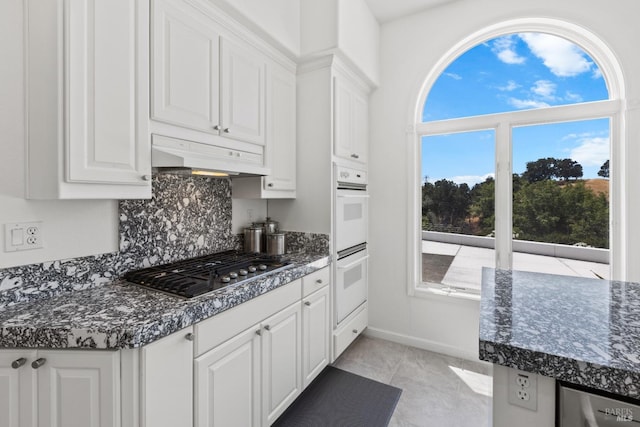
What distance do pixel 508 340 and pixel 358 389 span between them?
1.65 metres

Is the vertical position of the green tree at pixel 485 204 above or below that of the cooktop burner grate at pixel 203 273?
above

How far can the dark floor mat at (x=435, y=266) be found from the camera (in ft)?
9.06

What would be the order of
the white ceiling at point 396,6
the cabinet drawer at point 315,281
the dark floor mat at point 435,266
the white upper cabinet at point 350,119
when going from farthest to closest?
the dark floor mat at point 435,266, the white ceiling at point 396,6, the white upper cabinet at point 350,119, the cabinet drawer at point 315,281

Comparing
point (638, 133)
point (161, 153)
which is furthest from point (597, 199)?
point (161, 153)

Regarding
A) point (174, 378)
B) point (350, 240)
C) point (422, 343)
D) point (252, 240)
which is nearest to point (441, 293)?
point (422, 343)

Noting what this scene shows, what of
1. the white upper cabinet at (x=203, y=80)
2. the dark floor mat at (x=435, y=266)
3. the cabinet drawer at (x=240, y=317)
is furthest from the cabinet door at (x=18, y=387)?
the dark floor mat at (x=435, y=266)

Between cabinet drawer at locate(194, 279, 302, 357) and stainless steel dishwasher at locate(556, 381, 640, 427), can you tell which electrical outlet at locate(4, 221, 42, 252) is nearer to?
cabinet drawer at locate(194, 279, 302, 357)

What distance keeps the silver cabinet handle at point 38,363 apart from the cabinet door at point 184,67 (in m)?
1.04

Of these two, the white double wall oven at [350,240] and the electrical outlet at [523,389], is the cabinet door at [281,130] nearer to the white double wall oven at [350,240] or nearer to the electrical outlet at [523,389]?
the white double wall oven at [350,240]

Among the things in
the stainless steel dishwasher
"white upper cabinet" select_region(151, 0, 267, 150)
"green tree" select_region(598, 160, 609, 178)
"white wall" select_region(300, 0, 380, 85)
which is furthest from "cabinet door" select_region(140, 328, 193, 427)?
"green tree" select_region(598, 160, 609, 178)

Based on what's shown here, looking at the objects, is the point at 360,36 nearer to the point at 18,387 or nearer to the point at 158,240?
the point at 158,240

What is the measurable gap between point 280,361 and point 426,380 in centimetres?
A: 127

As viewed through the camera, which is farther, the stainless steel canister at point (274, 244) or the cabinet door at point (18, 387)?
the stainless steel canister at point (274, 244)

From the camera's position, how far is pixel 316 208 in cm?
230
